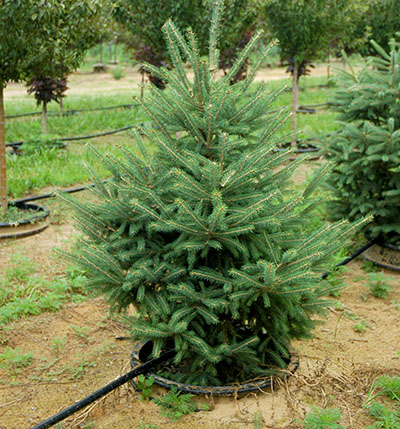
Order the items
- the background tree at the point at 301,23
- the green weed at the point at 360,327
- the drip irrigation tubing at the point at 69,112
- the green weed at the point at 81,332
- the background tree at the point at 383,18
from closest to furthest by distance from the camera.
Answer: the green weed at the point at 81,332 → the green weed at the point at 360,327 → the background tree at the point at 301,23 → the drip irrigation tubing at the point at 69,112 → the background tree at the point at 383,18

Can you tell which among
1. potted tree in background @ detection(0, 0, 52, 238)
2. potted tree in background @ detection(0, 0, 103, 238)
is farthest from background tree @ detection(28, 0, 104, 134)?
potted tree in background @ detection(0, 0, 52, 238)

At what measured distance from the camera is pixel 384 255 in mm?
5895

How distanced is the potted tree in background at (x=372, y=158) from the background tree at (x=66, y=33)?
361cm

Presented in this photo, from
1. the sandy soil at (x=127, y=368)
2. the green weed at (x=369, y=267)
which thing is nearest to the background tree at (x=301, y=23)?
the green weed at (x=369, y=267)

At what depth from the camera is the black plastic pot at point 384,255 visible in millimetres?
5758

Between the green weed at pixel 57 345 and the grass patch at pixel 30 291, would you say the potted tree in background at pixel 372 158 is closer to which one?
the grass patch at pixel 30 291

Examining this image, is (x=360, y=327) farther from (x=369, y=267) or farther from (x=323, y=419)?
(x=323, y=419)

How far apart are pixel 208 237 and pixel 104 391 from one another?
1.06m

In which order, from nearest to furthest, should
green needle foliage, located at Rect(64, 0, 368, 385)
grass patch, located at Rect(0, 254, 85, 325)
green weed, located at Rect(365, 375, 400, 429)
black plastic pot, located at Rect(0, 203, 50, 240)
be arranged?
green weed, located at Rect(365, 375, 400, 429), green needle foliage, located at Rect(64, 0, 368, 385), grass patch, located at Rect(0, 254, 85, 325), black plastic pot, located at Rect(0, 203, 50, 240)

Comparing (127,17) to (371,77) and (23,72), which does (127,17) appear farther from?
(371,77)

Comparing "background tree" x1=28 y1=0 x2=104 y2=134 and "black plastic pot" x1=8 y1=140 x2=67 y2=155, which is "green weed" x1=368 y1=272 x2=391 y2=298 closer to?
"background tree" x1=28 y1=0 x2=104 y2=134

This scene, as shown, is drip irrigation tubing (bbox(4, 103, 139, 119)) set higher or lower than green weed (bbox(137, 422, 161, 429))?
higher

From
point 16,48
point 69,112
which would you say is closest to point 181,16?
point 16,48

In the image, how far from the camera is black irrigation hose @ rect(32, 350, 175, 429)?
9.14ft
